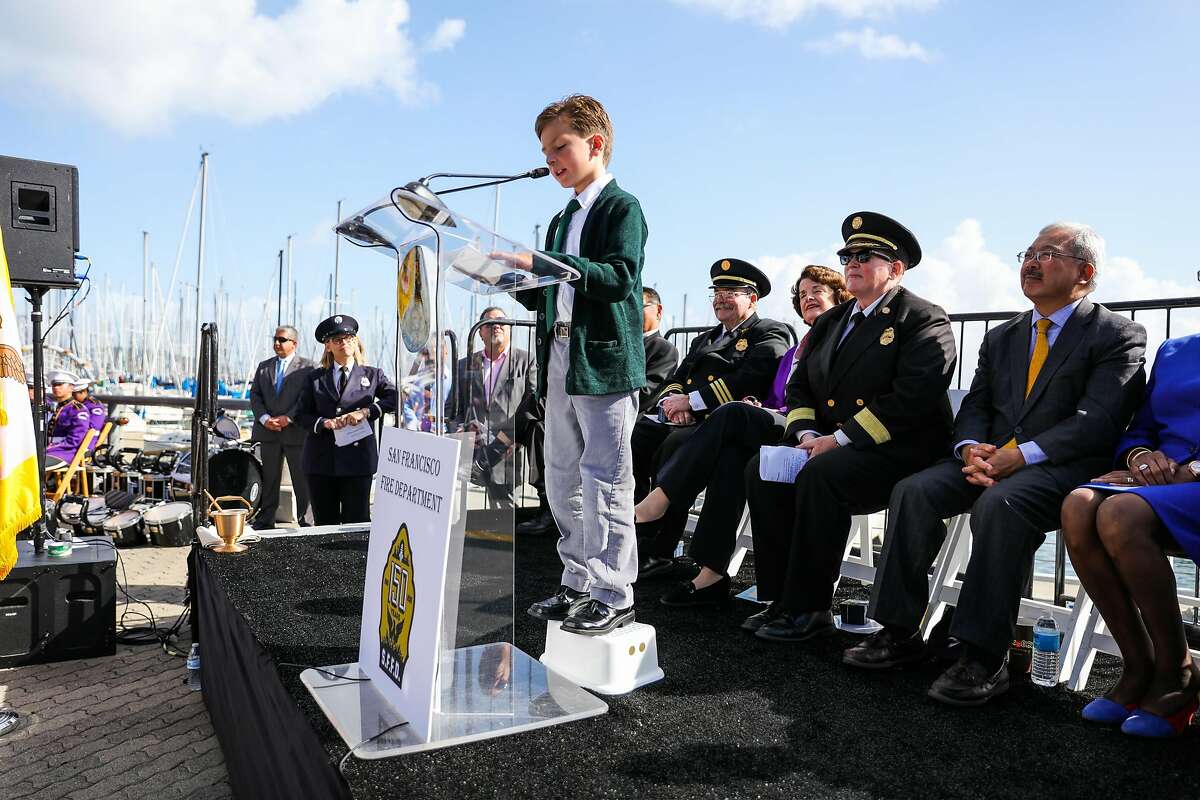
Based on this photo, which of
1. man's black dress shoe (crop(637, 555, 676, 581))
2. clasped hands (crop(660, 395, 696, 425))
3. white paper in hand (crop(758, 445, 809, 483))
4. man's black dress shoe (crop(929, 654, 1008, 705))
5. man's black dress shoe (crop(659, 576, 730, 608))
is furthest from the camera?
clasped hands (crop(660, 395, 696, 425))

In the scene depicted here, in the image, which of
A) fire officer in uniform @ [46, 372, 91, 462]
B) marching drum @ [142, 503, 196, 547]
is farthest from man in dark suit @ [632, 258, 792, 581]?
fire officer in uniform @ [46, 372, 91, 462]

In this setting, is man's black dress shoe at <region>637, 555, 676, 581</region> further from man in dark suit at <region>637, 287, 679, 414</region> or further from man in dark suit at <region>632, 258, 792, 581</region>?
man in dark suit at <region>637, 287, 679, 414</region>

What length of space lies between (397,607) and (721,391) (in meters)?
2.74

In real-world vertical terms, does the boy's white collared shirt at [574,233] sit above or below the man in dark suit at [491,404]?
above

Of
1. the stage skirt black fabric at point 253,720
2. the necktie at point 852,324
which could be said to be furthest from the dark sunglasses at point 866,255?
the stage skirt black fabric at point 253,720

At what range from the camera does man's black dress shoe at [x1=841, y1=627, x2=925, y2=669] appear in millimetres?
2854

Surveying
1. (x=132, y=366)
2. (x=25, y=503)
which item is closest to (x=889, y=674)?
(x=25, y=503)

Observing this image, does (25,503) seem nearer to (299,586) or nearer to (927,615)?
(299,586)

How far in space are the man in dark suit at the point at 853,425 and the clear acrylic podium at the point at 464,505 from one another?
117 cm

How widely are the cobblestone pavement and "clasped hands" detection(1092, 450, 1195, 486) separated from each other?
10.5 feet

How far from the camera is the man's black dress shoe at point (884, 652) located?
2.85 metres

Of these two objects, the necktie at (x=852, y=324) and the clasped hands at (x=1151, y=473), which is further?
the necktie at (x=852, y=324)

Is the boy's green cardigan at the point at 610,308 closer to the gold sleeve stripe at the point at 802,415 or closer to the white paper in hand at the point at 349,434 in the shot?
the gold sleeve stripe at the point at 802,415

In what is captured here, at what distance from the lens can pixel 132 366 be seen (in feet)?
90.1
